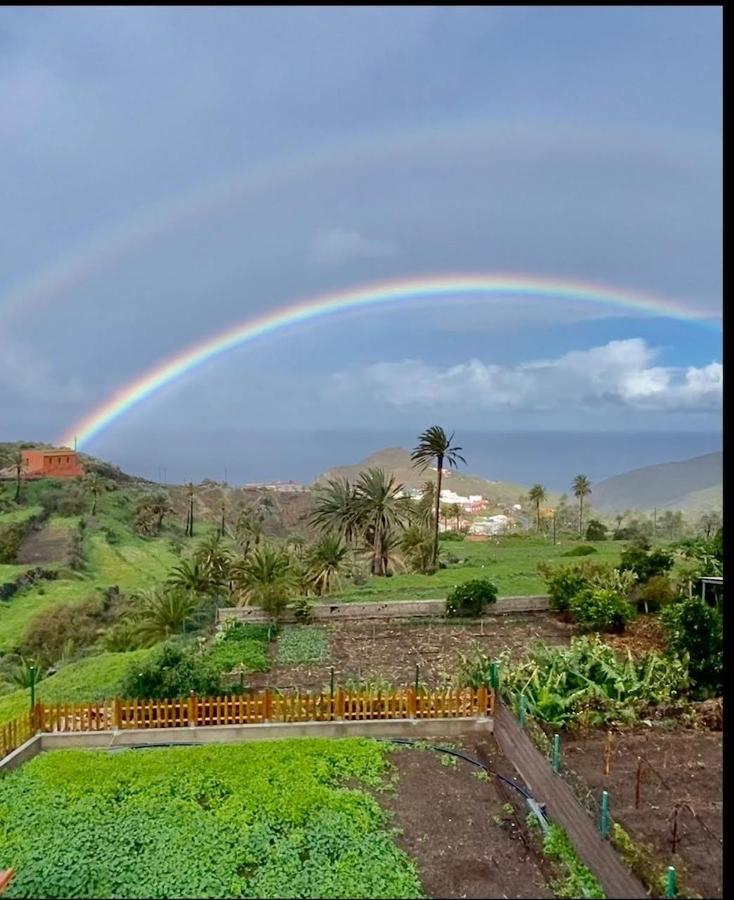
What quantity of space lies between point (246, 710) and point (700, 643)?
353 inches

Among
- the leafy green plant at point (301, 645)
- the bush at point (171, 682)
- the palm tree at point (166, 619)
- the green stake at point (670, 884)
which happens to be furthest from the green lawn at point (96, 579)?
the green stake at point (670, 884)

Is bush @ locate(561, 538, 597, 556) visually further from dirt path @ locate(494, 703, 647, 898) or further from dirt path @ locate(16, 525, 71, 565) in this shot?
dirt path @ locate(16, 525, 71, 565)

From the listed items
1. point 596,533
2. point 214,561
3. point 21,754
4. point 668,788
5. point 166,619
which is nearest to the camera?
point 668,788

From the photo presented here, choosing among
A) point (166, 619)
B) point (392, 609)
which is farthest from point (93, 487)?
point (392, 609)

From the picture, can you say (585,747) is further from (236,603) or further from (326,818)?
(236,603)

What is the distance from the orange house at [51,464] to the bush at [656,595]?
85670mm

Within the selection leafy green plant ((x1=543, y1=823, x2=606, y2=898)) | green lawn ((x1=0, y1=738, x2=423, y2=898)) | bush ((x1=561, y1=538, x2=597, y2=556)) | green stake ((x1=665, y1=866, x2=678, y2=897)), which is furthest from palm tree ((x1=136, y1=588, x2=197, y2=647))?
bush ((x1=561, y1=538, x2=597, y2=556))

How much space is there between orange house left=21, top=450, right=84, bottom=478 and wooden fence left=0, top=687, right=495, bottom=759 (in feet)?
287

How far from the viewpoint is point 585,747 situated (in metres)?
11.1

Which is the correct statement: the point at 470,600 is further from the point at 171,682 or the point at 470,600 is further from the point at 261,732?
the point at 171,682

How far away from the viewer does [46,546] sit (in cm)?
6644

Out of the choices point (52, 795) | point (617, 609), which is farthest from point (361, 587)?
point (52, 795)

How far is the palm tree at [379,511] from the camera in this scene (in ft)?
109

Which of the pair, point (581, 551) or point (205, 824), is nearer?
point (205, 824)
